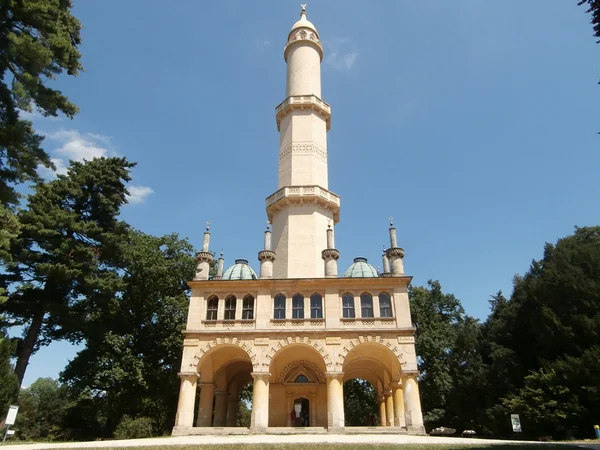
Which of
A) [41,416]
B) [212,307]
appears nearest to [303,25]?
[212,307]

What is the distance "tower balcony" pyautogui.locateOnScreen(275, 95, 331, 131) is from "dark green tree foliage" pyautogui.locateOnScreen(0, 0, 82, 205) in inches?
833

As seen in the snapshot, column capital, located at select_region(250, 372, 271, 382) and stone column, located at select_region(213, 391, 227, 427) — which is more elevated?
column capital, located at select_region(250, 372, 271, 382)

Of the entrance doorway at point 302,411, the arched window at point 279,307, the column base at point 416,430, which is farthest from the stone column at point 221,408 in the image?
the column base at point 416,430

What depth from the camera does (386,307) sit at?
26.7 meters

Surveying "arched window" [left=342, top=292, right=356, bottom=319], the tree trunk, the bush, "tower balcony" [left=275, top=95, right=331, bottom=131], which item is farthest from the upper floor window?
the tree trunk

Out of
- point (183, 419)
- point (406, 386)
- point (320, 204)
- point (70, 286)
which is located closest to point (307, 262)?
point (320, 204)

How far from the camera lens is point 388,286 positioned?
26969 millimetres

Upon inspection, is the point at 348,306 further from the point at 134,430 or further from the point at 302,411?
the point at 134,430

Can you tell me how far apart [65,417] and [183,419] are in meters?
14.8

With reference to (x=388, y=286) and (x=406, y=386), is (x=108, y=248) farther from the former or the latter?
(x=406, y=386)

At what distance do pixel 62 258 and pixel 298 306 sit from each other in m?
15.2

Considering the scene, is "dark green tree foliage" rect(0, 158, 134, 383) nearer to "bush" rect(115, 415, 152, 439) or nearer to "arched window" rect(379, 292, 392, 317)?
"bush" rect(115, 415, 152, 439)

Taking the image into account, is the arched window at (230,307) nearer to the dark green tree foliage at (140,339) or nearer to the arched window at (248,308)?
the arched window at (248,308)

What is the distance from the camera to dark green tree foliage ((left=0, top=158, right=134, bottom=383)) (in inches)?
1043
